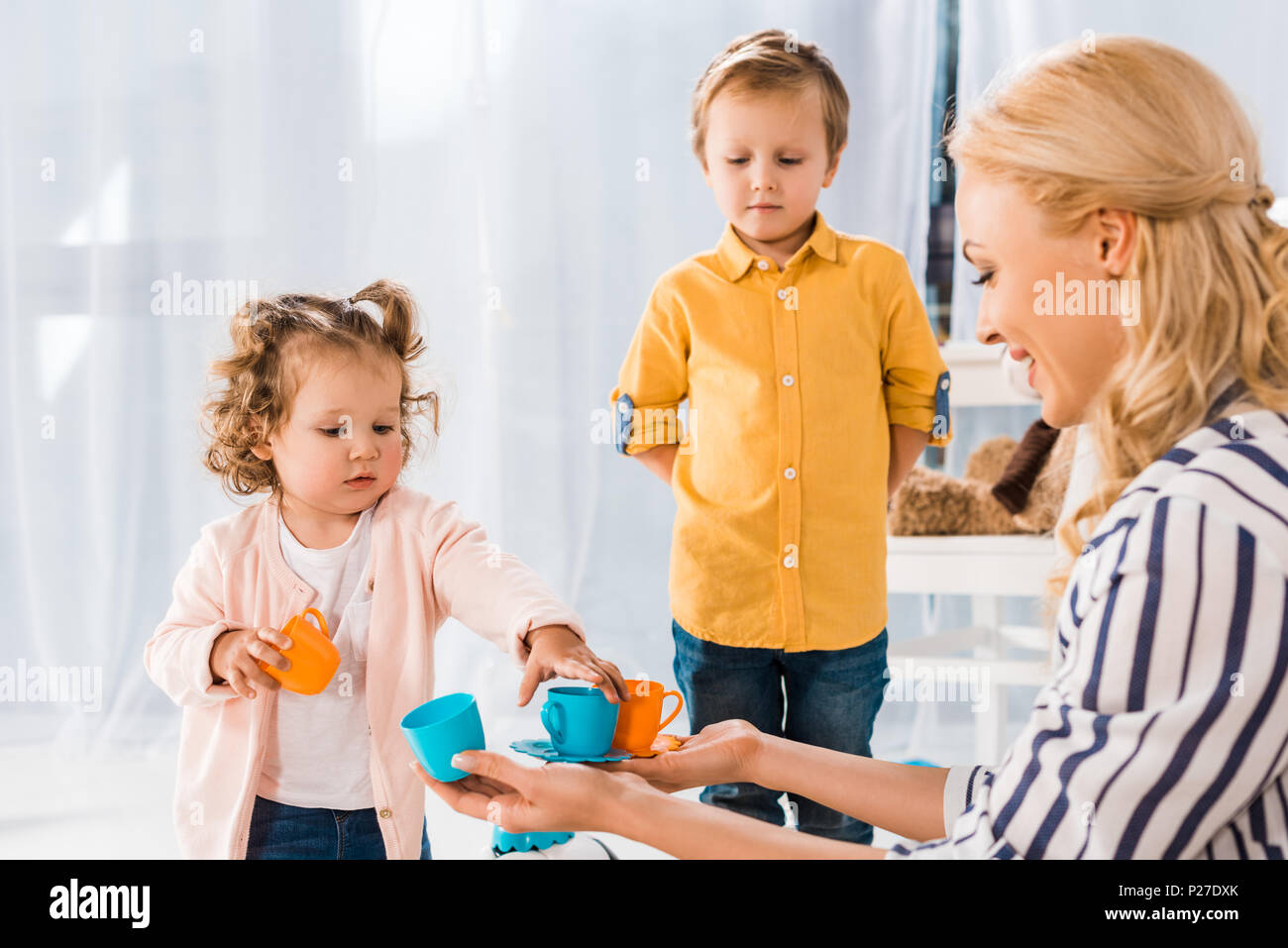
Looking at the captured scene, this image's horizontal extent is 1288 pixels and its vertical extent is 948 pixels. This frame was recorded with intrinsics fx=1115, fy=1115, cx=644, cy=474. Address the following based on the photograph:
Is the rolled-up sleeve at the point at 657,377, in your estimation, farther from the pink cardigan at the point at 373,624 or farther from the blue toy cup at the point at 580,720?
the blue toy cup at the point at 580,720

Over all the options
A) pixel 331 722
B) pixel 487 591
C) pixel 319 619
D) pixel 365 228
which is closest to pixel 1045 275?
pixel 487 591

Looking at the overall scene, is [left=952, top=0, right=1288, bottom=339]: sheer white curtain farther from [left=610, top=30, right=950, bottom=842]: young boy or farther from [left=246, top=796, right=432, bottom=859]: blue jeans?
[left=246, top=796, right=432, bottom=859]: blue jeans

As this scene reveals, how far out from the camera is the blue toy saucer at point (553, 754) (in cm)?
113

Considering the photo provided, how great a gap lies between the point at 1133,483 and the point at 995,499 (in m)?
1.54

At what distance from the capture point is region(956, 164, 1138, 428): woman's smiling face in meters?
0.92

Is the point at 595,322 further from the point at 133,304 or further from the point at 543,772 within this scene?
the point at 543,772

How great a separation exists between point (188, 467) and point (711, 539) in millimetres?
1915

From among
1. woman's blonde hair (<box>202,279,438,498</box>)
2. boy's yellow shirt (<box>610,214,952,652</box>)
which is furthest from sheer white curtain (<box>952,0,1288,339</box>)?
woman's blonde hair (<box>202,279,438,498</box>)

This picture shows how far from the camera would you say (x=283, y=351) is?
4.48 ft

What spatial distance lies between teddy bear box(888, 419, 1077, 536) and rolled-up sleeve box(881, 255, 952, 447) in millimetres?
576

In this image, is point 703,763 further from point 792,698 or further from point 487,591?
point 792,698

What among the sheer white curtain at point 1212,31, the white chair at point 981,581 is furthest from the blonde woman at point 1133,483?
the sheer white curtain at point 1212,31

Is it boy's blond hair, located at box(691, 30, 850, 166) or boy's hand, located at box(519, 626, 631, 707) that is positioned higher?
boy's blond hair, located at box(691, 30, 850, 166)
